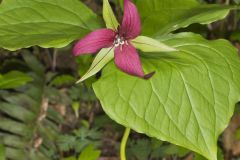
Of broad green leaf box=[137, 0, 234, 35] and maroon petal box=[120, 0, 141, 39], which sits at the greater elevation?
maroon petal box=[120, 0, 141, 39]

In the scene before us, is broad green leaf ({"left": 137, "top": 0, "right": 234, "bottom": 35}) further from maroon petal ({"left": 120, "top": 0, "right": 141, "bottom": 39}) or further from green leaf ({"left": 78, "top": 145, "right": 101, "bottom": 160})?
green leaf ({"left": 78, "top": 145, "right": 101, "bottom": 160})

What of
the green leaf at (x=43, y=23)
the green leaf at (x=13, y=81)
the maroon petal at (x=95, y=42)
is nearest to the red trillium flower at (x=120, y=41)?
the maroon petal at (x=95, y=42)

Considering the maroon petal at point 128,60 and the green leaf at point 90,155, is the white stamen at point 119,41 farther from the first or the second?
the green leaf at point 90,155

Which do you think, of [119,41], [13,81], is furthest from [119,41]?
[13,81]

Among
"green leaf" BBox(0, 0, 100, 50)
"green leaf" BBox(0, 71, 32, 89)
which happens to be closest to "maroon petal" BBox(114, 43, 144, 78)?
"green leaf" BBox(0, 0, 100, 50)

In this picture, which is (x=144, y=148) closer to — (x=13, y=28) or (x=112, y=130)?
(x=112, y=130)

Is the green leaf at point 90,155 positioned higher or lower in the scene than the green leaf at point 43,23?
lower
